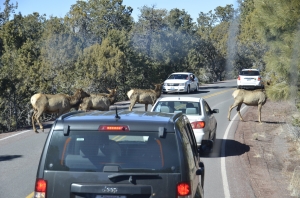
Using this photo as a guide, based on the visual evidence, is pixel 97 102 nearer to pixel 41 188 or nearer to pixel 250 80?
pixel 41 188

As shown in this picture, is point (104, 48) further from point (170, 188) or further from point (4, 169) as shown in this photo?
point (170, 188)

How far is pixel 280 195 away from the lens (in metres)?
10.9

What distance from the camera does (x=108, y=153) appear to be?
542cm

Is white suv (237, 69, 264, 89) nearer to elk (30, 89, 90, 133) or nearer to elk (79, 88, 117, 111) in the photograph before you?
elk (79, 88, 117, 111)

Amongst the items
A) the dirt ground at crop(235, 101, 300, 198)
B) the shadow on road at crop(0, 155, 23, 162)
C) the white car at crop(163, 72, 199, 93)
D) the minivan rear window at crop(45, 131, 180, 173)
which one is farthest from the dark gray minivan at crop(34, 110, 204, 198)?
the white car at crop(163, 72, 199, 93)

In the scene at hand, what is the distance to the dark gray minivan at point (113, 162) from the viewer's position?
17.2 ft

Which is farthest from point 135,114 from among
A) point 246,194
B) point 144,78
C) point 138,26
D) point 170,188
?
point 138,26

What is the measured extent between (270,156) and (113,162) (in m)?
11.1

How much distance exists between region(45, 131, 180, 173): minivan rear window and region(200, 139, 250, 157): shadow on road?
9.88 m

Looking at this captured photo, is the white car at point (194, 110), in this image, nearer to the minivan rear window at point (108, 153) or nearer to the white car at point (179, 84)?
the minivan rear window at point (108, 153)

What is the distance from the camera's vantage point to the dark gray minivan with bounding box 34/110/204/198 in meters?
5.25

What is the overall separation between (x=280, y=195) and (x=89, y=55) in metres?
29.3

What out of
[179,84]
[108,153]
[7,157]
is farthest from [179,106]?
[179,84]

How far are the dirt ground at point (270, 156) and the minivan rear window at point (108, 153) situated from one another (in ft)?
19.5
